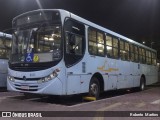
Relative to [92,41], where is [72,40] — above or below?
below

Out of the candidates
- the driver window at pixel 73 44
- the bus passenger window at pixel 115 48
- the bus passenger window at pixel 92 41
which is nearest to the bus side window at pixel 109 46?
the bus passenger window at pixel 115 48

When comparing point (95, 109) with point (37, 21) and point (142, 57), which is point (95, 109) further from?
point (142, 57)

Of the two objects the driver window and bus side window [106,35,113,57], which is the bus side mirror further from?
bus side window [106,35,113,57]

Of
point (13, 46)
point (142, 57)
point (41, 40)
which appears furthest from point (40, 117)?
point (142, 57)

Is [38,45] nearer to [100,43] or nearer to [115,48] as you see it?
[100,43]

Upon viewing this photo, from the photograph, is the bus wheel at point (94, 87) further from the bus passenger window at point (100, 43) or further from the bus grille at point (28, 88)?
the bus grille at point (28, 88)

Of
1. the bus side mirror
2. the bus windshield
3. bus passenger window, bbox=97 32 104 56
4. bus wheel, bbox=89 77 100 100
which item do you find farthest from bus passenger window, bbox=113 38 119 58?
the bus windshield

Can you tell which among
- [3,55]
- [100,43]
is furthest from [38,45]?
[3,55]

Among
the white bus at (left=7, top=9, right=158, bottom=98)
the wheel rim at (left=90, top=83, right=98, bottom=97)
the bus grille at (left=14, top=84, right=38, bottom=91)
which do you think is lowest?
the wheel rim at (left=90, top=83, right=98, bottom=97)

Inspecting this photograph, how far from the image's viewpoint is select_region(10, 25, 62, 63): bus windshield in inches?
391

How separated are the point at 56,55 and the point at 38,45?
0.85m

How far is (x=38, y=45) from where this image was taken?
33.5 ft

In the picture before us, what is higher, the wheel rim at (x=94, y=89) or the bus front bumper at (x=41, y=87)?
the bus front bumper at (x=41, y=87)

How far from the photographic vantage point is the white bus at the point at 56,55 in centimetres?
981
